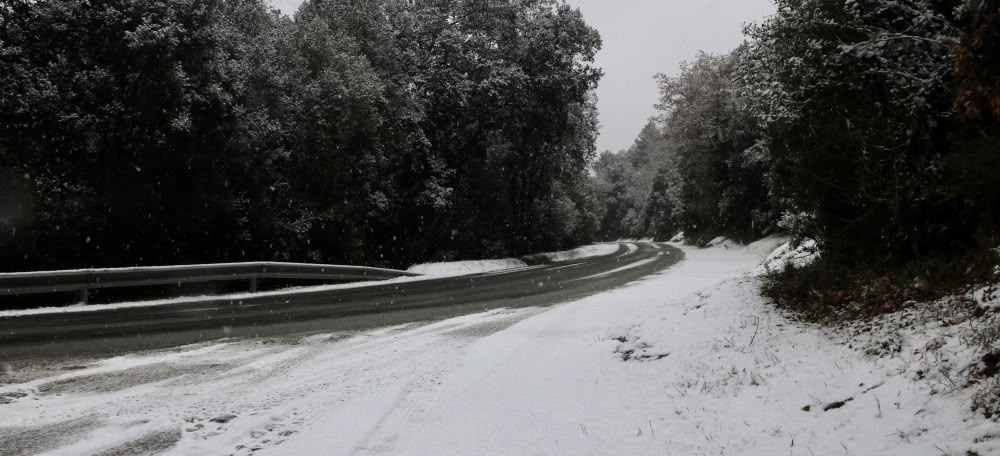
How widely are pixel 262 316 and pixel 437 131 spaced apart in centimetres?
1838

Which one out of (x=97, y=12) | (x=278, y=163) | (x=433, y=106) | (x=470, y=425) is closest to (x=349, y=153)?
(x=278, y=163)

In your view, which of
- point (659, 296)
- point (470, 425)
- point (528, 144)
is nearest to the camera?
point (470, 425)

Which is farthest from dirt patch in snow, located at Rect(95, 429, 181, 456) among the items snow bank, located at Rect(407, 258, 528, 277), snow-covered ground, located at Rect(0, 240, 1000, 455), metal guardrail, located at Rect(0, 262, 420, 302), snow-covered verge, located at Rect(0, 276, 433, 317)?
snow bank, located at Rect(407, 258, 528, 277)

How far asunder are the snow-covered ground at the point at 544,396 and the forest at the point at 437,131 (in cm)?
194

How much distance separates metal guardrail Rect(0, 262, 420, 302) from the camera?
10.7 meters

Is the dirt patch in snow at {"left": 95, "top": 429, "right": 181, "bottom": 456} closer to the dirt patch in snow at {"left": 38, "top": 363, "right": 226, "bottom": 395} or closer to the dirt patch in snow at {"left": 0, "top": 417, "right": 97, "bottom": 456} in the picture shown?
the dirt patch in snow at {"left": 0, "top": 417, "right": 97, "bottom": 456}

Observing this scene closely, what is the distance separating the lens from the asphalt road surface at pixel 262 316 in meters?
7.79

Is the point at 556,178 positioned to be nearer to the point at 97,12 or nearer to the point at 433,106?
the point at 433,106

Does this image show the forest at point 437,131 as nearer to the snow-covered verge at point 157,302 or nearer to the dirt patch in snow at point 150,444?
the snow-covered verge at point 157,302

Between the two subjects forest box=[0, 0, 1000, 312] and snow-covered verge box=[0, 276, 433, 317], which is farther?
snow-covered verge box=[0, 276, 433, 317]

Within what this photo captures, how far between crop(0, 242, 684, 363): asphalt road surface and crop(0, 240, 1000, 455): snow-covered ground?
992 millimetres

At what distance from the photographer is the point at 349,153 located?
22109mm

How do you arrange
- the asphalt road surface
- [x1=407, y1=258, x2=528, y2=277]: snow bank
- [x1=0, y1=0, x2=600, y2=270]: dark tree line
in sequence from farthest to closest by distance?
[x1=407, y1=258, x2=528, y2=277]: snow bank
[x1=0, y1=0, x2=600, y2=270]: dark tree line
the asphalt road surface

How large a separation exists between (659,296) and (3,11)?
1769cm
